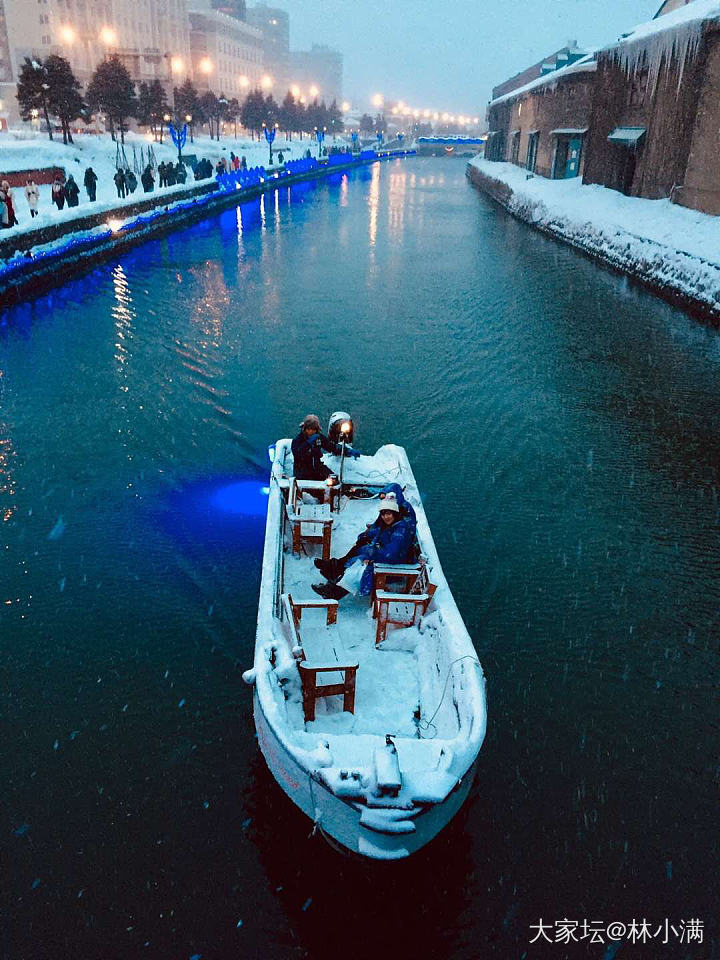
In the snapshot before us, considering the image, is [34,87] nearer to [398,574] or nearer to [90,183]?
[90,183]

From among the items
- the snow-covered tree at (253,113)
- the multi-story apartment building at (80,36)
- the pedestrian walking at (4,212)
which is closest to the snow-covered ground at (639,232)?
the pedestrian walking at (4,212)

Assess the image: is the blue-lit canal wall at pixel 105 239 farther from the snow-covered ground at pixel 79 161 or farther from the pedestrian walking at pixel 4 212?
the pedestrian walking at pixel 4 212

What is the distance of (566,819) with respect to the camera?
6.20 m

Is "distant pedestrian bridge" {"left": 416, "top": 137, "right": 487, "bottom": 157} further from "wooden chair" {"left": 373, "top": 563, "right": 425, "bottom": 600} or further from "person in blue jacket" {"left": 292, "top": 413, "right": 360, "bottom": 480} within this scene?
"wooden chair" {"left": 373, "top": 563, "right": 425, "bottom": 600}

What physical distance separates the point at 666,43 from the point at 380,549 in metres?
36.4

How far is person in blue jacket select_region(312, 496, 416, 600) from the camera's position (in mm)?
7367

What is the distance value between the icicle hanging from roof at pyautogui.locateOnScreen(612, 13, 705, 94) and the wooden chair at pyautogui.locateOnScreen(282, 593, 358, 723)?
33.8m

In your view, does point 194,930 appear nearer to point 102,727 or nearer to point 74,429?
point 102,727

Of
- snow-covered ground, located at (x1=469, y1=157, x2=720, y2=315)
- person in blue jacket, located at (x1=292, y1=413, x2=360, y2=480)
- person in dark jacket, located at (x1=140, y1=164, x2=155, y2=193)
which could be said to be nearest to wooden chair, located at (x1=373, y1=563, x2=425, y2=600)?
person in blue jacket, located at (x1=292, y1=413, x2=360, y2=480)

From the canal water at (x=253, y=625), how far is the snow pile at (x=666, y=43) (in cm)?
1748

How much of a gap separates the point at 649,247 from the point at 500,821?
28.0m

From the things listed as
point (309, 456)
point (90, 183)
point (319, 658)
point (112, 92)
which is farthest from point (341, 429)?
point (112, 92)

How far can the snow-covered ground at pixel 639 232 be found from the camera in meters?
24.0

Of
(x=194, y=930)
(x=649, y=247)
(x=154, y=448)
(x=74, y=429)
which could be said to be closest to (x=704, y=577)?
(x=194, y=930)
